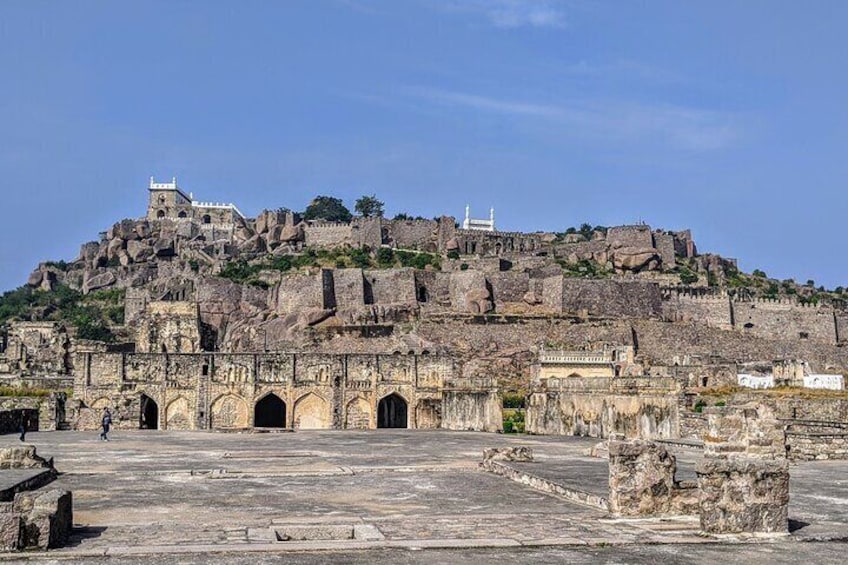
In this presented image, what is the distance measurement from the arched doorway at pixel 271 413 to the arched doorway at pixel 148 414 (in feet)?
15.9

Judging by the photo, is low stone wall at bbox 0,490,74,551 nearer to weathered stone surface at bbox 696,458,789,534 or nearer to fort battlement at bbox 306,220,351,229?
weathered stone surface at bbox 696,458,789,534

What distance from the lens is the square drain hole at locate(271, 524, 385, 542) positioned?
12.6 metres

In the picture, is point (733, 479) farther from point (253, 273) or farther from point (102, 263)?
point (102, 263)

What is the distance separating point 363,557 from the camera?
11344mm

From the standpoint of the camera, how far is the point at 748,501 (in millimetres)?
12781

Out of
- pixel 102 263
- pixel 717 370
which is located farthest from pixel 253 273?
pixel 717 370

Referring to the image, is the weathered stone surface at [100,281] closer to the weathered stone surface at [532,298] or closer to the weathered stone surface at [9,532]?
the weathered stone surface at [532,298]

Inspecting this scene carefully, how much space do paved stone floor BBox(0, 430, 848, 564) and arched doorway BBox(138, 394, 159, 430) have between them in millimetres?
22535

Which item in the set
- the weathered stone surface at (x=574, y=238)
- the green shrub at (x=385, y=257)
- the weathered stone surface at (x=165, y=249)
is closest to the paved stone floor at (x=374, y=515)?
the green shrub at (x=385, y=257)

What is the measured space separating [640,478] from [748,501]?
1721mm

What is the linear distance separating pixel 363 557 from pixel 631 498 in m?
4.43

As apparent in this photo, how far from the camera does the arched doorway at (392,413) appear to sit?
51.4 metres

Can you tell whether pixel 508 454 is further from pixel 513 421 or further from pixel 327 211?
pixel 327 211

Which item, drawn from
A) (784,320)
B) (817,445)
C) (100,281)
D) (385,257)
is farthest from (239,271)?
(817,445)
